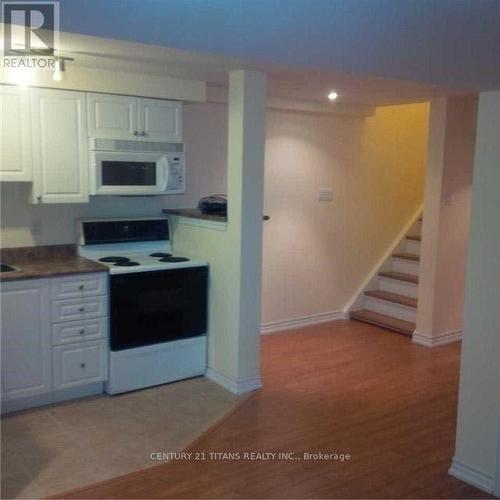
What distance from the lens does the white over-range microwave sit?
3992 mm

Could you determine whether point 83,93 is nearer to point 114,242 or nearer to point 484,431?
point 114,242

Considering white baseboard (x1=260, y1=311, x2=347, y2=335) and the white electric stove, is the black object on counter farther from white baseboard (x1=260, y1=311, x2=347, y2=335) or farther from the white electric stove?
white baseboard (x1=260, y1=311, x2=347, y2=335)

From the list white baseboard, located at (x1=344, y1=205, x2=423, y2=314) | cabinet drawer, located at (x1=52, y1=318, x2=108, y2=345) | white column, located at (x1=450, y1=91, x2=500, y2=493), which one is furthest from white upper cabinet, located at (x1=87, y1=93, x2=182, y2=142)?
white baseboard, located at (x1=344, y1=205, x2=423, y2=314)

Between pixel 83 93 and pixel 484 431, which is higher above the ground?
pixel 83 93

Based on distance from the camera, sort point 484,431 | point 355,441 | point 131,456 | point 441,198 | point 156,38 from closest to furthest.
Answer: point 156,38 → point 484,431 → point 131,456 → point 355,441 → point 441,198

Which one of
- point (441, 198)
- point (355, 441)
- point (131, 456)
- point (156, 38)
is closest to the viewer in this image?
point (156, 38)

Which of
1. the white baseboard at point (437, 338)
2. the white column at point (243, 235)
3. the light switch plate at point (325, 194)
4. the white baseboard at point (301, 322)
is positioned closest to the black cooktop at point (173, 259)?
the white column at point (243, 235)

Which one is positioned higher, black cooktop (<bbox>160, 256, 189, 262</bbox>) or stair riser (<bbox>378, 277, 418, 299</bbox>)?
black cooktop (<bbox>160, 256, 189, 262</bbox>)

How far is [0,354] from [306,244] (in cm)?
308

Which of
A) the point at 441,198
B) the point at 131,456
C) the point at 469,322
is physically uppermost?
the point at 441,198

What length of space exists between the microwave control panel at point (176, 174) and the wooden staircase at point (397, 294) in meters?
2.61

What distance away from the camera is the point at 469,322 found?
2920 mm

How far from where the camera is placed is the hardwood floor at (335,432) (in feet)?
9.50

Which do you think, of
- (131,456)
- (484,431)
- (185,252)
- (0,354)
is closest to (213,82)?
(185,252)
